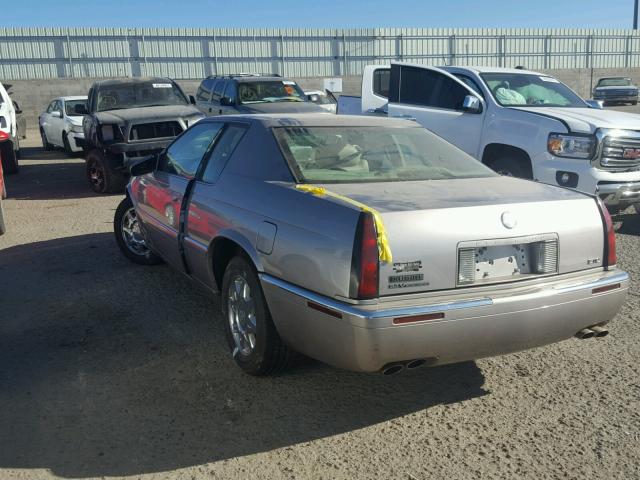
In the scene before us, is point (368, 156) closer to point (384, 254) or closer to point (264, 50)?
point (384, 254)

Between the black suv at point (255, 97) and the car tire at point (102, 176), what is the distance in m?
3.10

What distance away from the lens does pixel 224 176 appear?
4172 millimetres

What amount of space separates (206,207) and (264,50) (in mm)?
29060

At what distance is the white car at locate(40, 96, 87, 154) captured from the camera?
15258 mm

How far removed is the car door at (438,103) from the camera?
27.1 feet

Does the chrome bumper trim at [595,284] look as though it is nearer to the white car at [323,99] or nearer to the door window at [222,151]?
the door window at [222,151]

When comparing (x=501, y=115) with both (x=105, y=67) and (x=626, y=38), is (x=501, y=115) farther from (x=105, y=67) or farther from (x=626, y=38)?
(x=626, y=38)

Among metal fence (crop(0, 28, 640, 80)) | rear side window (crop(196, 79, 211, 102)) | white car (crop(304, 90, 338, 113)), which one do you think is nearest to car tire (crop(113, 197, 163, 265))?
rear side window (crop(196, 79, 211, 102))

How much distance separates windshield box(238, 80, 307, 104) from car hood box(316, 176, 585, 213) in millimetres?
9795

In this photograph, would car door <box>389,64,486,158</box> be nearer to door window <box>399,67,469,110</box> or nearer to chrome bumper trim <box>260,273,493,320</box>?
door window <box>399,67,469,110</box>

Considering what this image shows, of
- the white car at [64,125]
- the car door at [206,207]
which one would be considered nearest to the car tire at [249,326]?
the car door at [206,207]

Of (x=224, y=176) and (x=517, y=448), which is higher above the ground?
(x=224, y=176)

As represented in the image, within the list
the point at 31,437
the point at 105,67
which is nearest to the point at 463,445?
the point at 31,437

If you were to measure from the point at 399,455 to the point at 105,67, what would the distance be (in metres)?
30.7
